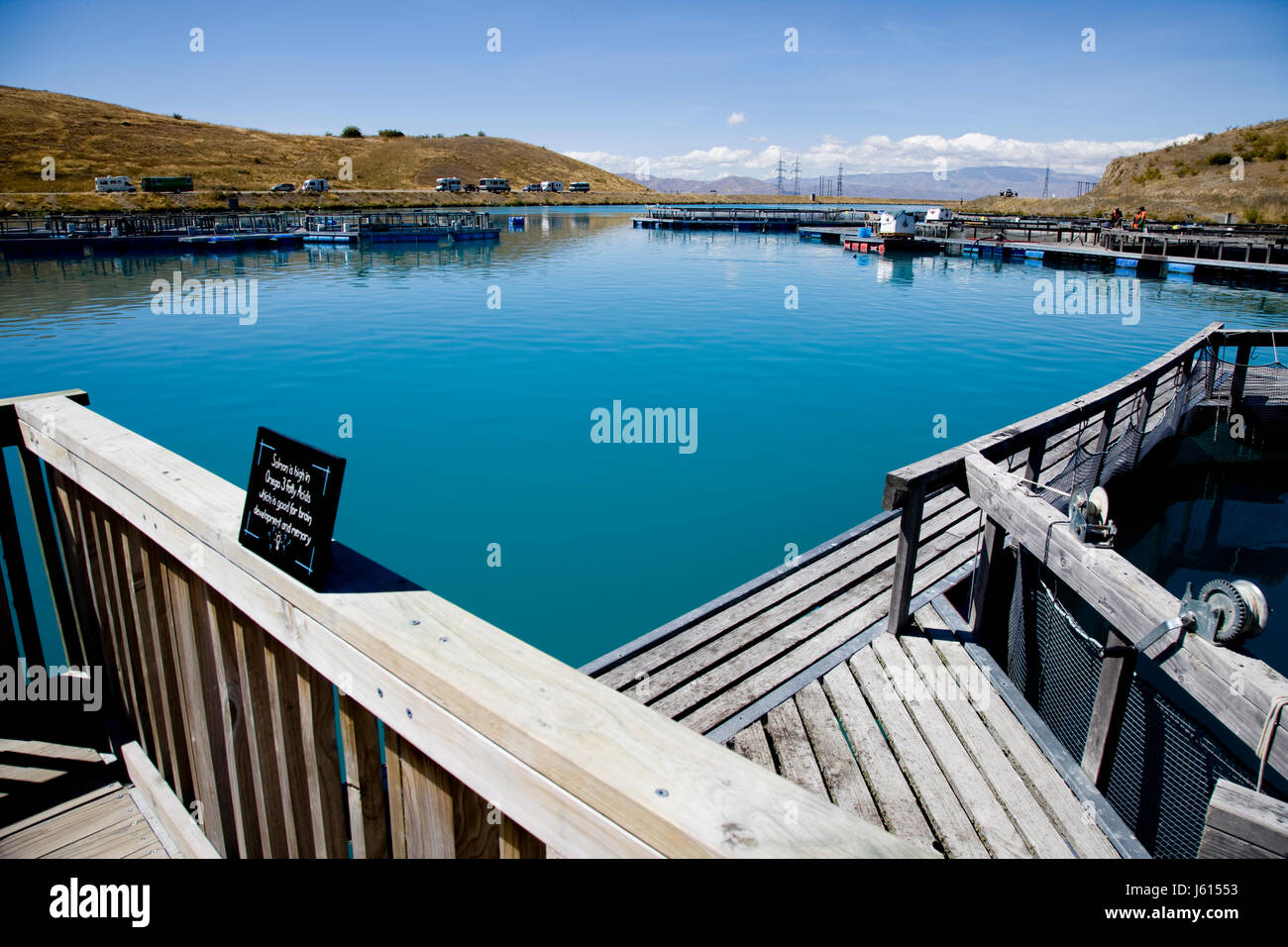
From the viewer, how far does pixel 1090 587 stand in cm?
316

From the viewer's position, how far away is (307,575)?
64.2 inches

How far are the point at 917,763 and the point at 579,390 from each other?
1324 centimetres

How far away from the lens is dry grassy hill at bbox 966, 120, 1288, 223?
168 ft

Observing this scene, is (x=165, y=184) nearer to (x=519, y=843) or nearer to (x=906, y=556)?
(x=906, y=556)

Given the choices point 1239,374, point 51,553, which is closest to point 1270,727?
point 51,553

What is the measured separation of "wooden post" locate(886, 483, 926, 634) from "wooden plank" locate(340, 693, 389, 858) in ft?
11.1

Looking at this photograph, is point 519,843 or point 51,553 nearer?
point 519,843

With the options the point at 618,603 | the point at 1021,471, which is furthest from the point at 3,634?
the point at 1021,471

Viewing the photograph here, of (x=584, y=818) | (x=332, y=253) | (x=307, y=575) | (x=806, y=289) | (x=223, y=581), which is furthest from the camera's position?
(x=332, y=253)

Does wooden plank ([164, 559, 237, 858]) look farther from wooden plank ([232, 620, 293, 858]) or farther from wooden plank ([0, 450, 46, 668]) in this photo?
wooden plank ([0, 450, 46, 668])

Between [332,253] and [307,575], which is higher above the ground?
[332,253]

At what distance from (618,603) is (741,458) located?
499 cm

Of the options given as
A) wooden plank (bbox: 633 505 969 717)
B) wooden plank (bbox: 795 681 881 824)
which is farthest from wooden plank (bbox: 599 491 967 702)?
wooden plank (bbox: 795 681 881 824)
